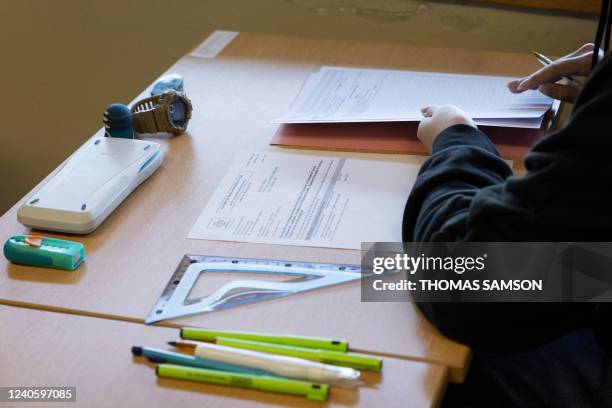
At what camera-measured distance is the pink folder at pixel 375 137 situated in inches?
46.3

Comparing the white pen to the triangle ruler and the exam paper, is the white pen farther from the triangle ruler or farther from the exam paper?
the exam paper

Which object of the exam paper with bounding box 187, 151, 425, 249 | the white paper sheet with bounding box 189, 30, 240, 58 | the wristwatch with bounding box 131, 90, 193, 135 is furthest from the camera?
the white paper sheet with bounding box 189, 30, 240, 58

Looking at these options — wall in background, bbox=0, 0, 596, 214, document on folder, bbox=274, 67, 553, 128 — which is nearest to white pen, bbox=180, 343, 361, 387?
document on folder, bbox=274, 67, 553, 128

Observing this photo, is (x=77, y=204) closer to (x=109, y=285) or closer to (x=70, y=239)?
(x=70, y=239)

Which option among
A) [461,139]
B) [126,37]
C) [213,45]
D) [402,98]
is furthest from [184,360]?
[126,37]

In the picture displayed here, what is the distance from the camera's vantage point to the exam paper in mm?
988

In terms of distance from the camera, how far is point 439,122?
1.13m

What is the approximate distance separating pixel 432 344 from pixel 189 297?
0.88ft

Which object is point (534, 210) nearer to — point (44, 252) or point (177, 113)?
point (44, 252)

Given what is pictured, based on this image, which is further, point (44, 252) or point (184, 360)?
point (44, 252)

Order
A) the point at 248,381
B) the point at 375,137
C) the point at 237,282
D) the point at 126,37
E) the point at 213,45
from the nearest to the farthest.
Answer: the point at 248,381 → the point at 237,282 → the point at 375,137 → the point at 213,45 → the point at 126,37

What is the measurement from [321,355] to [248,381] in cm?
7

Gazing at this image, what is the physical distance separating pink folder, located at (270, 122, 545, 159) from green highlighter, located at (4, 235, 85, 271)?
0.38 metres

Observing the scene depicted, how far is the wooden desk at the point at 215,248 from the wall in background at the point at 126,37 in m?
0.40
